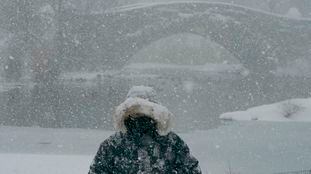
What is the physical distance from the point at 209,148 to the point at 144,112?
27.7ft

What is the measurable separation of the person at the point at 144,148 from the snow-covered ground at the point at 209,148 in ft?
12.2

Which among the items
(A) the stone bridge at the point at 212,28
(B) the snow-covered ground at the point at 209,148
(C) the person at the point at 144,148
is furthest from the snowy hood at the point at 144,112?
(A) the stone bridge at the point at 212,28

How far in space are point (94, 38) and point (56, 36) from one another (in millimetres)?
2082

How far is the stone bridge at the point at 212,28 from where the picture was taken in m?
25.1

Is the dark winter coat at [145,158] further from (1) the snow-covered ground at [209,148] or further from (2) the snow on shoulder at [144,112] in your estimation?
(1) the snow-covered ground at [209,148]

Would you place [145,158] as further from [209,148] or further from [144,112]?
[209,148]

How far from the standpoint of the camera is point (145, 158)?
239 cm

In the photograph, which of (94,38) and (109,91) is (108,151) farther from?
(94,38)

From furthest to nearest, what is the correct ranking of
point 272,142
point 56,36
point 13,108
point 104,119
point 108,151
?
point 56,36, point 13,108, point 104,119, point 272,142, point 108,151

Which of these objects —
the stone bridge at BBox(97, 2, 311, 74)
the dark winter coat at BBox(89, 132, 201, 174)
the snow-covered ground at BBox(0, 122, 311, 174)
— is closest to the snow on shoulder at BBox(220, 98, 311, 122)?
the snow-covered ground at BBox(0, 122, 311, 174)

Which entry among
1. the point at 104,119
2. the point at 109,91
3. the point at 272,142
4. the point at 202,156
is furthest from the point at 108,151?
the point at 109,91

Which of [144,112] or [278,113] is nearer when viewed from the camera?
[144,112]

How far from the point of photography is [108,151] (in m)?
2.38

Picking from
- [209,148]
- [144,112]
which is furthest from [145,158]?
[209,148]
